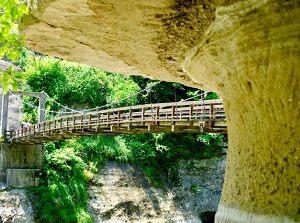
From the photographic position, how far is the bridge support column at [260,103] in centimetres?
175

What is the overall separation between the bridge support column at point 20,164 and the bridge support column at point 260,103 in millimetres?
15054

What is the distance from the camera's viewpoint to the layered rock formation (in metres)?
1.78

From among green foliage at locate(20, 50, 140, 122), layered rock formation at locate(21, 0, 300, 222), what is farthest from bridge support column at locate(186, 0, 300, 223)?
green foliage at locate(20, 50, 140, 122)

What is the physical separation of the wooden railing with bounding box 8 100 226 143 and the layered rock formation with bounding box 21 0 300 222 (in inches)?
249

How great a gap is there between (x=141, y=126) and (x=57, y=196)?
20.3 ft

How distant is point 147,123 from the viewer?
10.9 meters

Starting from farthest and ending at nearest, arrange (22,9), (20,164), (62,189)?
(20,164), (62,189), (22,9)

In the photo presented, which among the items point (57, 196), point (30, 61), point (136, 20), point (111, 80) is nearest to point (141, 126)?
point (57, 196)

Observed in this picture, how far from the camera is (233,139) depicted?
7.36ft

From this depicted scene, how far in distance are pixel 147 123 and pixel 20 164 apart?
28.3 feet

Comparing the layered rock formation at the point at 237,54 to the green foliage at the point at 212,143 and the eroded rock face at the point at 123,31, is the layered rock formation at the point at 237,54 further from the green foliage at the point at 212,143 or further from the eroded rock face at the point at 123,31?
the green foliage at the point at 212,143

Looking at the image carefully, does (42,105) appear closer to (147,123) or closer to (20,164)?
(20,164)

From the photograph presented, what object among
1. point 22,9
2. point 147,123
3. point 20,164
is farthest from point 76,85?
point 22,9

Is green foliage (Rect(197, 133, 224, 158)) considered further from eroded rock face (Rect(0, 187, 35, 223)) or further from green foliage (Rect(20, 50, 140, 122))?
eroded rock face (Rect(0, 187, 35, 223))
